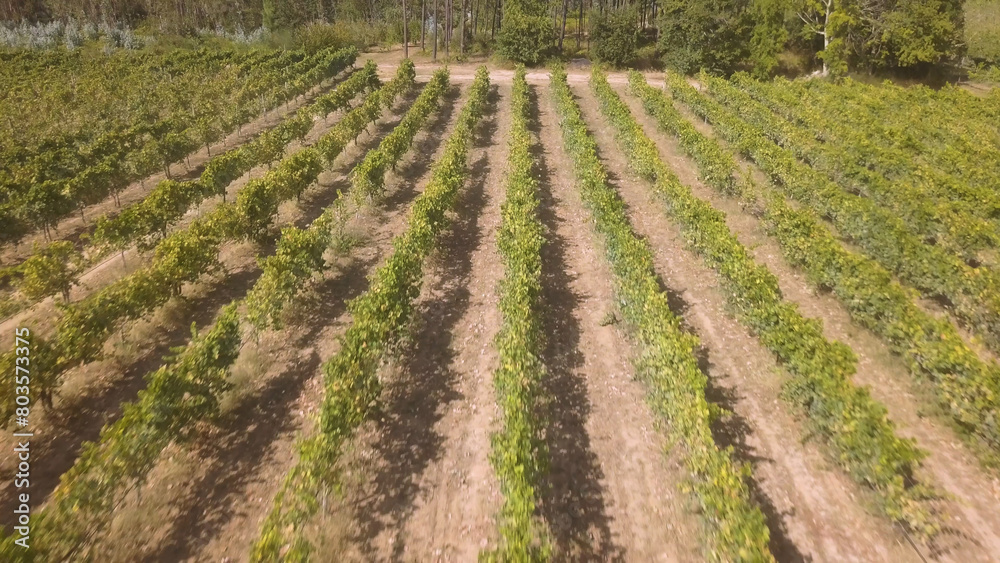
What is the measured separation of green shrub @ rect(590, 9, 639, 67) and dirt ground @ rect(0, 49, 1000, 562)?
33934mm

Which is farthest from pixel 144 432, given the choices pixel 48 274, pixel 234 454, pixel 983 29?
pixel 983 29

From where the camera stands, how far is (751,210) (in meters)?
19.7

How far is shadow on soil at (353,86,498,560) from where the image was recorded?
346 inches

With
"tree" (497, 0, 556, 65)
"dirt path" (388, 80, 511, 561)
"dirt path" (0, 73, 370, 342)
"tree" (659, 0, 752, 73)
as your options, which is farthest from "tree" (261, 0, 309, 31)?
"dirt path" (388, 80, 511, 561)

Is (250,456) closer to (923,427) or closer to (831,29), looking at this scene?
(923,427)

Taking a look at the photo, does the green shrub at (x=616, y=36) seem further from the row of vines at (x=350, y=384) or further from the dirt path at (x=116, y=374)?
the dirt path at (x=116, y=374)

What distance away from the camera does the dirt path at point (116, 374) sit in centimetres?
935

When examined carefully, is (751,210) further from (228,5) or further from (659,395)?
(228,5)

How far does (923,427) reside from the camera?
10.6 m

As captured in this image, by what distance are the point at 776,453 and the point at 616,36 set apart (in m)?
42.1

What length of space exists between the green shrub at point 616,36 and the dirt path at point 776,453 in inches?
1373

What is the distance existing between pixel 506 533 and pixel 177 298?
418 inches

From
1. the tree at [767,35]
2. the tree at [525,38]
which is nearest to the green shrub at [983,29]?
the tree at [767,35]

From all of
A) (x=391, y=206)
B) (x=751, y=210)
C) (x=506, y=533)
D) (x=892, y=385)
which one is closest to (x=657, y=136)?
(x=751, y=210)
